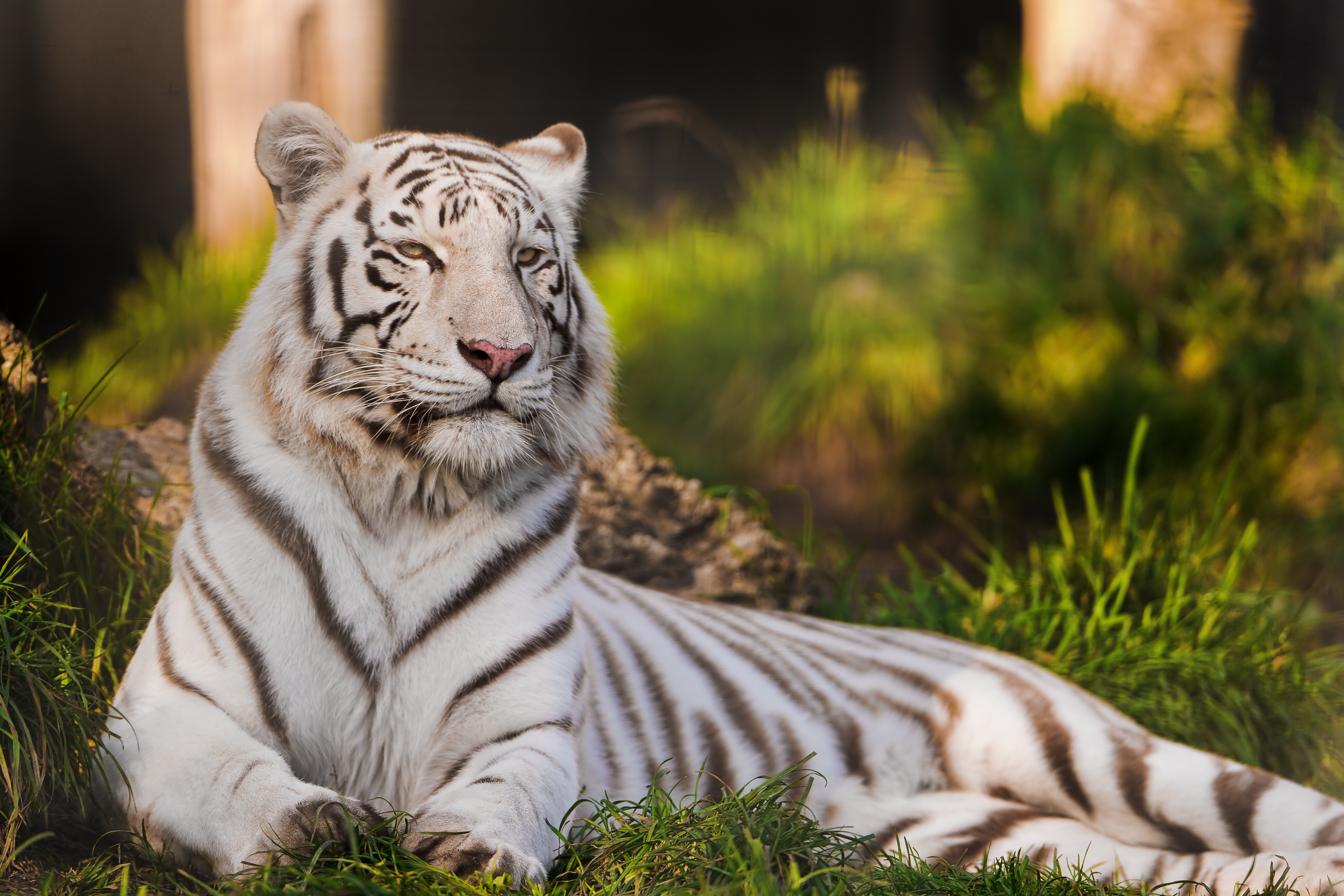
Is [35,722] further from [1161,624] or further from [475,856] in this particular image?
[1161,624]

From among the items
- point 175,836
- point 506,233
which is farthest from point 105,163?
point 175,836

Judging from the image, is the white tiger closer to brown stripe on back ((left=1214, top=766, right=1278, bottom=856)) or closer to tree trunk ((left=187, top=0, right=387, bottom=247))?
brown stripe on back ((left=1214, top=766, right=1278, bottom=856))

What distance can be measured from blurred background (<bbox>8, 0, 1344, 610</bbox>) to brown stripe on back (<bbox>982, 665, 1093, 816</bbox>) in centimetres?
120

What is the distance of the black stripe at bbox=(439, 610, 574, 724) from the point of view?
74.1 inches

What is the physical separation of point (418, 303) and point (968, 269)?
259 centimetres

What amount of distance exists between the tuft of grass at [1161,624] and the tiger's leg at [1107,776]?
630 millimetres

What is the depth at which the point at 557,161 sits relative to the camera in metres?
2.23

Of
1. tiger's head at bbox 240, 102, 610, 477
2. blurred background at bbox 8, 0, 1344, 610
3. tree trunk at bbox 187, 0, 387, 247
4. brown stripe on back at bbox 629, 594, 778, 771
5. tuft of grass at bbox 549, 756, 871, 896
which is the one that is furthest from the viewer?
blurred background at bbox 8, 0, 1344, 610

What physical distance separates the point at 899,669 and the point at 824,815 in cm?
42

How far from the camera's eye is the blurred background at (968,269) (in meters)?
3.35

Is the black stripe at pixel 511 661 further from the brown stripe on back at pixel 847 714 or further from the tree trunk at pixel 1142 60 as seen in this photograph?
the tree trunk at pixel 1142 60

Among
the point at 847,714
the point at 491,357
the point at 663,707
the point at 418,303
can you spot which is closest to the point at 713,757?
the point at 663,707

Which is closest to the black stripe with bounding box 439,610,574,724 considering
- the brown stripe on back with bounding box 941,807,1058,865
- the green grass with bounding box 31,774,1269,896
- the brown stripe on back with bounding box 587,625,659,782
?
the green grass with bounding box 31,774,1269,896

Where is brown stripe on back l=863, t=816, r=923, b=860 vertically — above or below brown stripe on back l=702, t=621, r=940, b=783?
below
